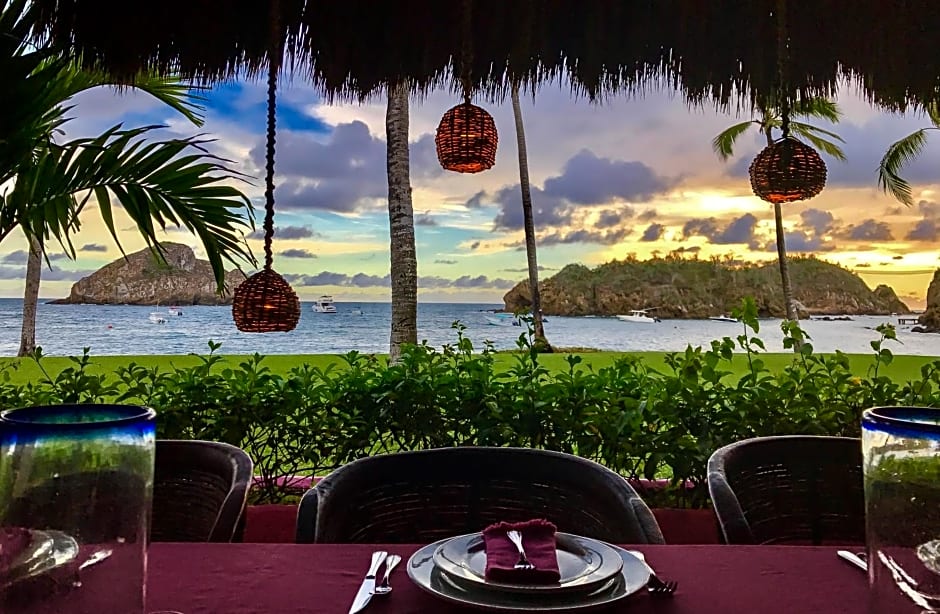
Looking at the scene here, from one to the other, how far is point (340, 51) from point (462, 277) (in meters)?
8.76

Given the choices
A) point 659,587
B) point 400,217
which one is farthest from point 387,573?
point 400,217

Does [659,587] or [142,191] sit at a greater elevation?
[142,191]

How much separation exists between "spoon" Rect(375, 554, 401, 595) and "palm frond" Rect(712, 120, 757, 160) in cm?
1234

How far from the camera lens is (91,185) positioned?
2609 millimetres

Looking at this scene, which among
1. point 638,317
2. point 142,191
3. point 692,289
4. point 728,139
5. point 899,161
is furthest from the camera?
point 638,317

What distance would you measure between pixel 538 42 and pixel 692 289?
2109 centimetres

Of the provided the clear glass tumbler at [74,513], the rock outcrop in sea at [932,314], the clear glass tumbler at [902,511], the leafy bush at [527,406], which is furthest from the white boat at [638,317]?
the clear glass tumbler at [74,513]

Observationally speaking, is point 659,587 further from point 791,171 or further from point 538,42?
point 538,42

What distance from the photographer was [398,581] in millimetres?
941

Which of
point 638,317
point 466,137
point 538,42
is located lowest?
point 638,317

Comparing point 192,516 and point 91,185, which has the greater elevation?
point 91,185

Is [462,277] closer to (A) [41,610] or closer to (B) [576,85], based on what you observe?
(B) [576,85]

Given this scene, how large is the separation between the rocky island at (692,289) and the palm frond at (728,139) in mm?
3548

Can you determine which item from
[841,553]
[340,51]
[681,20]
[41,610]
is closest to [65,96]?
[340,51]
